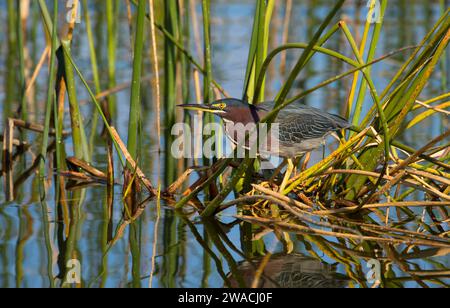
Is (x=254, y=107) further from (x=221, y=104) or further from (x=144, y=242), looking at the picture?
(x=144, y=242)

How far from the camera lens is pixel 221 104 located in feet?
17.3

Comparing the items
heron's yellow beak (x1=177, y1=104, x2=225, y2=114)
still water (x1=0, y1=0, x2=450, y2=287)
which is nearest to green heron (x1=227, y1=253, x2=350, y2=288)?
still water (x1=0, y1=0, x2=450, y2=287)

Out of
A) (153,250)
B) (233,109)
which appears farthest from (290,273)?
(233,109)

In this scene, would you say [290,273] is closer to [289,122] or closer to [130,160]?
[289,122]

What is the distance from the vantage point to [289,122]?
5363mm

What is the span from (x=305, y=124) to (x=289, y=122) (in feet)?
0.36

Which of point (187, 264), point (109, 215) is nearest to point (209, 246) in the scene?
point (187, 264)

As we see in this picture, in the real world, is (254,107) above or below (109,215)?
above

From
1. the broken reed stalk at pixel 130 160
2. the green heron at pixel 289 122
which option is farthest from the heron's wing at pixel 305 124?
the broken reed stalk at pixel 130 160

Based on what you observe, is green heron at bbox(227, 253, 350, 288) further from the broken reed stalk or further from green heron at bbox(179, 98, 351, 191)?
the broken reed stalk

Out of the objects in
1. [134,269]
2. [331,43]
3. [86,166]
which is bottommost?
[134,269]

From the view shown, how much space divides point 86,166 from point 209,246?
156cm

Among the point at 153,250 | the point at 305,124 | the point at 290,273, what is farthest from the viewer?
the point at 305,124

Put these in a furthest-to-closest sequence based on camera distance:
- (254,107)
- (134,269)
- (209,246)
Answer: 1. (254,107)
2. (209,246)
3. (134,269)
